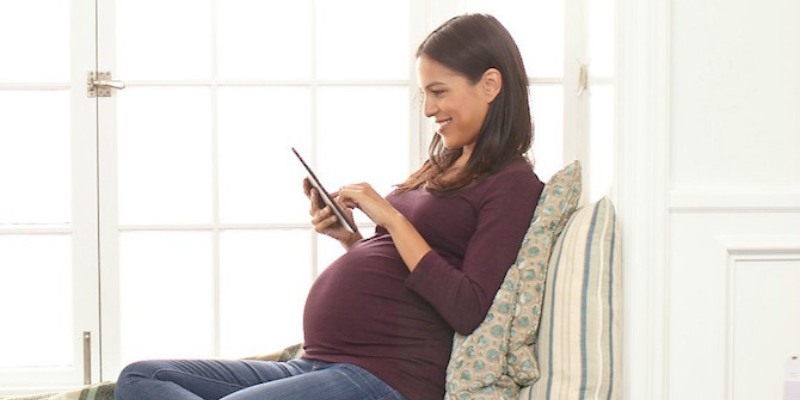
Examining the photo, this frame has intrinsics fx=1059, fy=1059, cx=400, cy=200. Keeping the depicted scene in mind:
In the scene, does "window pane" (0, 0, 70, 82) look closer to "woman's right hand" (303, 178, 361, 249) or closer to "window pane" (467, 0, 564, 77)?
"woman's right hand" (303, 178, 361, 249)

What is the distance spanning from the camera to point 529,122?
225cm

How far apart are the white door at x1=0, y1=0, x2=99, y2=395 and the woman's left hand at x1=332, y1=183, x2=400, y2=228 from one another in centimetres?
86

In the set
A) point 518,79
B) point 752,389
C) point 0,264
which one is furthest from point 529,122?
point 0,264

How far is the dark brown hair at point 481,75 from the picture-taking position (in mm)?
2188

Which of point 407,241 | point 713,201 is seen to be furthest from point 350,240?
point 713,201

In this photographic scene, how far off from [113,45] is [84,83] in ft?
0.40

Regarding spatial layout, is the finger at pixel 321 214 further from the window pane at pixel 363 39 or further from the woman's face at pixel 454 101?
the window pane at pixel 363 39

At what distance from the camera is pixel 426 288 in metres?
2.05

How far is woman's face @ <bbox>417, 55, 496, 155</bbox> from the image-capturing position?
2.20m

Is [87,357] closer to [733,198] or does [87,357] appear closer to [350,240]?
[350,240]

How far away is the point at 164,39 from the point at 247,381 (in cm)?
101

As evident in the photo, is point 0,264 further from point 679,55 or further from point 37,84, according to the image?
point 679,55

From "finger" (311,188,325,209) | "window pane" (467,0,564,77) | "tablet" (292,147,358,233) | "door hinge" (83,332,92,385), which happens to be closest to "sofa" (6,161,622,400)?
"tablet" (292,147,358,233)

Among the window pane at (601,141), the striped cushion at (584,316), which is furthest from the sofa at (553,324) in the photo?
the window pane at (601,141)
